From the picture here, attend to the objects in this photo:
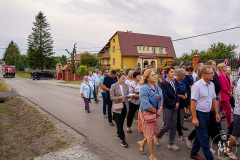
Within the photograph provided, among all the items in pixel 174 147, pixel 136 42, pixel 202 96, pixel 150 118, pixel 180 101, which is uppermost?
pixel 136 42

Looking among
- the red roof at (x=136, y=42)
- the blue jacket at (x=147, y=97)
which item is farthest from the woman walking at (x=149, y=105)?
the red roof at (x=136, y=42)

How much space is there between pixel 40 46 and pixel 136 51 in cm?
3281

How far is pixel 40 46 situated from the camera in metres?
55.0

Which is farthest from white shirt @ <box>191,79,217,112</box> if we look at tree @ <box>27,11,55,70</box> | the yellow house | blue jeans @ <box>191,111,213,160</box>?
tree @ <box>27,11,55,70</box>

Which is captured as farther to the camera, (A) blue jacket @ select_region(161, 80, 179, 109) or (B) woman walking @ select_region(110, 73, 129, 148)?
(B) woman walking @ select_region(110, 73, 129, 148)

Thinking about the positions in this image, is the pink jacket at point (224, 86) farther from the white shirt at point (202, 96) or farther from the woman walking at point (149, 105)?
the woman walking at point (149, 105)

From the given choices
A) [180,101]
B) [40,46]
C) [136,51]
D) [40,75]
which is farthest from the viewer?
[40,46]

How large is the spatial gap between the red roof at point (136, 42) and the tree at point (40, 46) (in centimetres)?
2753

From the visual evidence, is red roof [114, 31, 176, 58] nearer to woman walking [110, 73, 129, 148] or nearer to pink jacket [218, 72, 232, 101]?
pink jacket [218, 72, 232, 101]

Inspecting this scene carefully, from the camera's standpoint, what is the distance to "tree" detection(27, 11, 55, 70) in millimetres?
53566

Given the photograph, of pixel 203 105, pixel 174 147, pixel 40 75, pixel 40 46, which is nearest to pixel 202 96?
pixel 203 105

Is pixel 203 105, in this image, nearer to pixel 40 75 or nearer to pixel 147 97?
pixel 147 97

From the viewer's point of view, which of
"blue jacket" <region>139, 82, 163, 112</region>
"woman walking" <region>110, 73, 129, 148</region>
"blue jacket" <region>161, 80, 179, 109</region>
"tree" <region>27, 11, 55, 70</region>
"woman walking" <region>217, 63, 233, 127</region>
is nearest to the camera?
"blue jacket" <region>139, 82, 163, 112</region>

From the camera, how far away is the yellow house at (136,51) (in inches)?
1550
